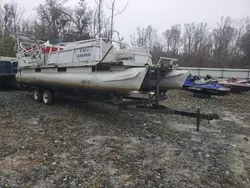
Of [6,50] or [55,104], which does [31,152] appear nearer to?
[55,104]

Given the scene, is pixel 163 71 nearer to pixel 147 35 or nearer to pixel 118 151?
pixel 118 151

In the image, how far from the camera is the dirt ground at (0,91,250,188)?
3350 millimetres

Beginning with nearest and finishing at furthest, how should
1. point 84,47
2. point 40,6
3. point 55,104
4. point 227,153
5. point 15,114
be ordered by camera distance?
point 227,153 → point 84,47 → point 15,114 → point 55,104 → point 40,6

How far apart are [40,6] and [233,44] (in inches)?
1112

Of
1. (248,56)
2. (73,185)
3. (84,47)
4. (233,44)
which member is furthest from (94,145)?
(233,44)

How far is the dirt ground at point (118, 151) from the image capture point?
335 cm

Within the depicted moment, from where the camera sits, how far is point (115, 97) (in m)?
6.03

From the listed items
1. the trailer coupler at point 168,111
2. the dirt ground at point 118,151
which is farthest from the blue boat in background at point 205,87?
the trailer coupler at point 168,111

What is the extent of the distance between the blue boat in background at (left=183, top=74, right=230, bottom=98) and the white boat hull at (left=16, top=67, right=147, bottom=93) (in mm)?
7034

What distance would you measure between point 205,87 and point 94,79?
7168mm

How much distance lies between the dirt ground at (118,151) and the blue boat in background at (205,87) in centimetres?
423

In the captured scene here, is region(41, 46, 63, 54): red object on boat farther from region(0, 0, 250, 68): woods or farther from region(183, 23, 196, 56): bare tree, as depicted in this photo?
region(183, 23, 196, 56): bare tree

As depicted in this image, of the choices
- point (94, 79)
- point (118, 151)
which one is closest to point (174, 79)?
point (94, 79)

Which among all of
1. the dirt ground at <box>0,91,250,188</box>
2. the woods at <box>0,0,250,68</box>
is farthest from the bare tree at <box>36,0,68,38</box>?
the dirt ground at <box>0,91,250,188</box>
